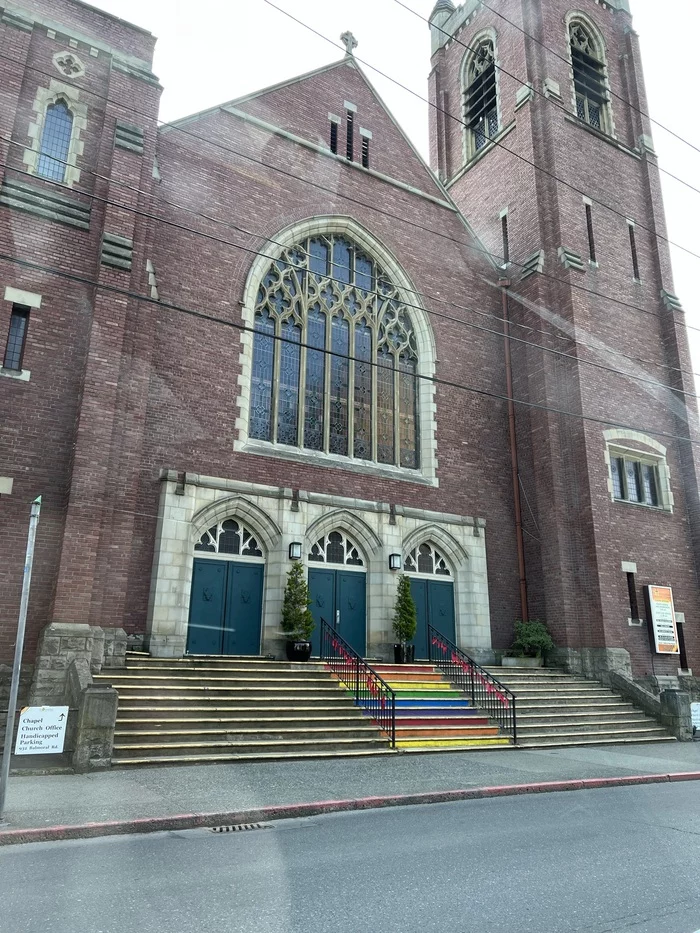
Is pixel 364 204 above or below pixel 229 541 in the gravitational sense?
above

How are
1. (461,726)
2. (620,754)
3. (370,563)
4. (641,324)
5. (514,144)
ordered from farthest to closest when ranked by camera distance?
(514,144)
(641,324)
(370,563)
(461,726)
(620,754)

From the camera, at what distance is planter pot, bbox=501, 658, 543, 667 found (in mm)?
18156

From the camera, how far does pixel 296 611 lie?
50.8 feet

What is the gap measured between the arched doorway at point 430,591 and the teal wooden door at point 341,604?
159cm

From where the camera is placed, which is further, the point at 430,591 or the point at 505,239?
the point at 505,239

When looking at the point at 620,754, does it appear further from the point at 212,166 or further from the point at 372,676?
the point at 212,166

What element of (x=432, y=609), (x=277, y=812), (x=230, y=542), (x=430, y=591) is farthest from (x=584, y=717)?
(x=277, y=812)

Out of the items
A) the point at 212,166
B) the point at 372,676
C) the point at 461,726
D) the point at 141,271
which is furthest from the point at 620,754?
the point at 212,166

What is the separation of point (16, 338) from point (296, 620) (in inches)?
318

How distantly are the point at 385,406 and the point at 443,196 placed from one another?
7834mm

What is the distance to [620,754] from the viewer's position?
1287 cm

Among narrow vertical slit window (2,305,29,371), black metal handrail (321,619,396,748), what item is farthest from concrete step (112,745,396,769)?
narrow vertical slit window (2,305,29,371)

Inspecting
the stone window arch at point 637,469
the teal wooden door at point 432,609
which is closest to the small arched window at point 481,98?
the stone window arch at point 637,469

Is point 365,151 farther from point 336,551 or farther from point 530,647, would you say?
point 530,647
